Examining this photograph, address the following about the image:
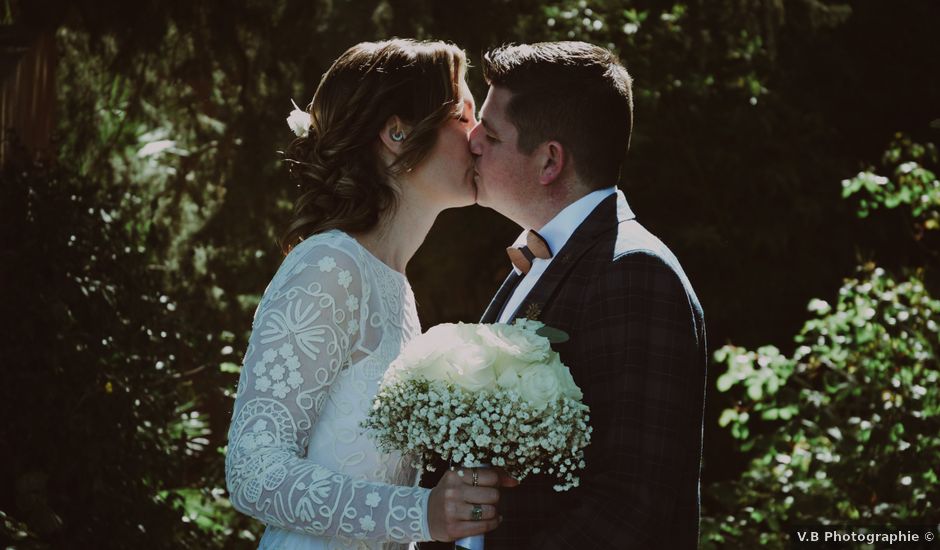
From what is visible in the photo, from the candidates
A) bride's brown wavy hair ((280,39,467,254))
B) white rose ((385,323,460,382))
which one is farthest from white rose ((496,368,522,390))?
bride's brown wavy hair ((280,39,467,254))

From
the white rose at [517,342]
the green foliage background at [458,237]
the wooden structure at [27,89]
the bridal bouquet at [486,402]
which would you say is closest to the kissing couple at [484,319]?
the bridal bouquet at [486,402]

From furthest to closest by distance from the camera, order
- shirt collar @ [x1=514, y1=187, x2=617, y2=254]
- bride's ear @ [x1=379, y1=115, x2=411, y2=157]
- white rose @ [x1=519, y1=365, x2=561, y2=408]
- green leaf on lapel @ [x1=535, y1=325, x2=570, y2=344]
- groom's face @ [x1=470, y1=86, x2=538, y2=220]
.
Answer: bride's ear @ [x1=379, y1=115, x2=411, y2=157], groom's face @ [x1=470, y1=86, x2=538, y2=220], shirt collar @ [x1=514, y1=187, x2=617, y2=254], green leaf on lapel @ [x1=535, y1=325, x2=570, y2=344], white rose @ [x1=519, y1=365, x2=561, y2=408]

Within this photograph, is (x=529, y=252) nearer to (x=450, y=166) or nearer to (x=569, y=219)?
(x=569, y=219)

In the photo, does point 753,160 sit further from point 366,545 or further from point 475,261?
point 366,545

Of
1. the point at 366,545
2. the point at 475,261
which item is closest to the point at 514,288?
the point at 366,545

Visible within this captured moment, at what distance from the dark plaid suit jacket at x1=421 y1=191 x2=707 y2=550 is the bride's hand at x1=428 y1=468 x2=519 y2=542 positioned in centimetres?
16

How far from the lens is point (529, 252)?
2840mm

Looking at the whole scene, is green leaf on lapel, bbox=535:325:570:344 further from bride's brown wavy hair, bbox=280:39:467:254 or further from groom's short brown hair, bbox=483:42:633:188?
bride's brown wavy hair, bbox=280:39:467:254

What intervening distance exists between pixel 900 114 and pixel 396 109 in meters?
8.95

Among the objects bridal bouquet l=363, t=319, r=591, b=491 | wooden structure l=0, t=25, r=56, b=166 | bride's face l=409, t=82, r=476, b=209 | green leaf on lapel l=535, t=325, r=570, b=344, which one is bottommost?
bridal bouquet l=363, t=319, r=591, b=491

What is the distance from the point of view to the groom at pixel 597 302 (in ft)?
7.50

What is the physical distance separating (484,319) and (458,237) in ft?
18.0

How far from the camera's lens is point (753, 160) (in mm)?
9781

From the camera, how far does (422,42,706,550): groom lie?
229cm
